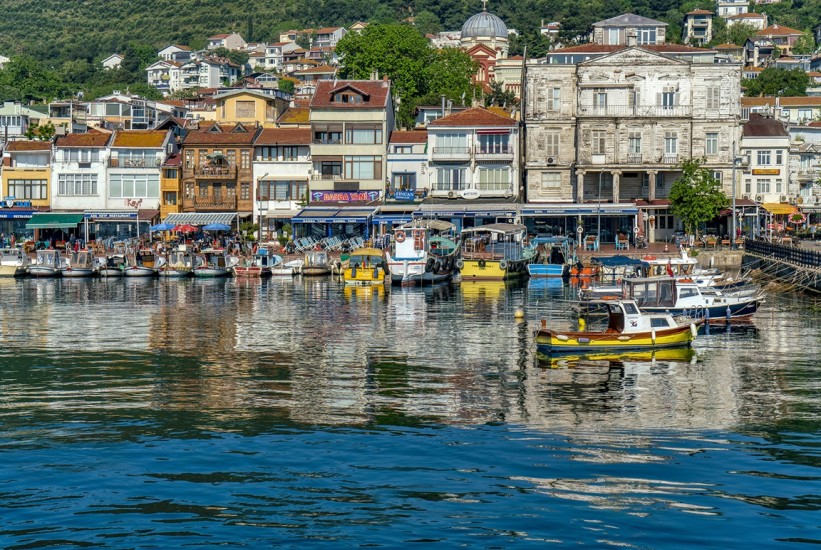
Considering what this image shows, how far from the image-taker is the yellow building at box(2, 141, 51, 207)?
111 meters

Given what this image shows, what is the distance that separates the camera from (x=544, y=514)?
95.5ft

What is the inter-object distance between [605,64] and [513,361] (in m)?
58.2

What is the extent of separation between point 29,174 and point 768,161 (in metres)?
67.4

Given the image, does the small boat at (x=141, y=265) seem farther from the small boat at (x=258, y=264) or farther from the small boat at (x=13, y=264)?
the small boat at (x=13, y=264)

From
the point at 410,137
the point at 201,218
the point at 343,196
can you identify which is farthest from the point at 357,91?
the point at 201,218

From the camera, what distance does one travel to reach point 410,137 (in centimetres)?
10662

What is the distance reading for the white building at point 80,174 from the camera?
110 metres

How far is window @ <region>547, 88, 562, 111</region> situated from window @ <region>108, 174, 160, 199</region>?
116 feet

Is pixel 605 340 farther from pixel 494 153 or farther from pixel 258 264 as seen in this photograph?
pixel 494 153

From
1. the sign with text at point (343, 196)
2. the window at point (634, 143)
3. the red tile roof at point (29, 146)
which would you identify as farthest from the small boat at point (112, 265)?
the window at point (634, 143)

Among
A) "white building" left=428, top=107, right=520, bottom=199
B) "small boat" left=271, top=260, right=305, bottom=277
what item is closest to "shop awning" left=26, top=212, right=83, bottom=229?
A: "small boat" left=271, top=260, right=305, bottom=277

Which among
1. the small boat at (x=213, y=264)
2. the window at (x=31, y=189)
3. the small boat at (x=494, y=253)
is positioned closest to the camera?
the small boat at (x=494, y=253)

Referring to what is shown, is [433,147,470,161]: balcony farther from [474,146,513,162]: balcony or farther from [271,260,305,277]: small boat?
[271,260,305,277]: small boat

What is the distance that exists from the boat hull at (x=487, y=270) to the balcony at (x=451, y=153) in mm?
18440
